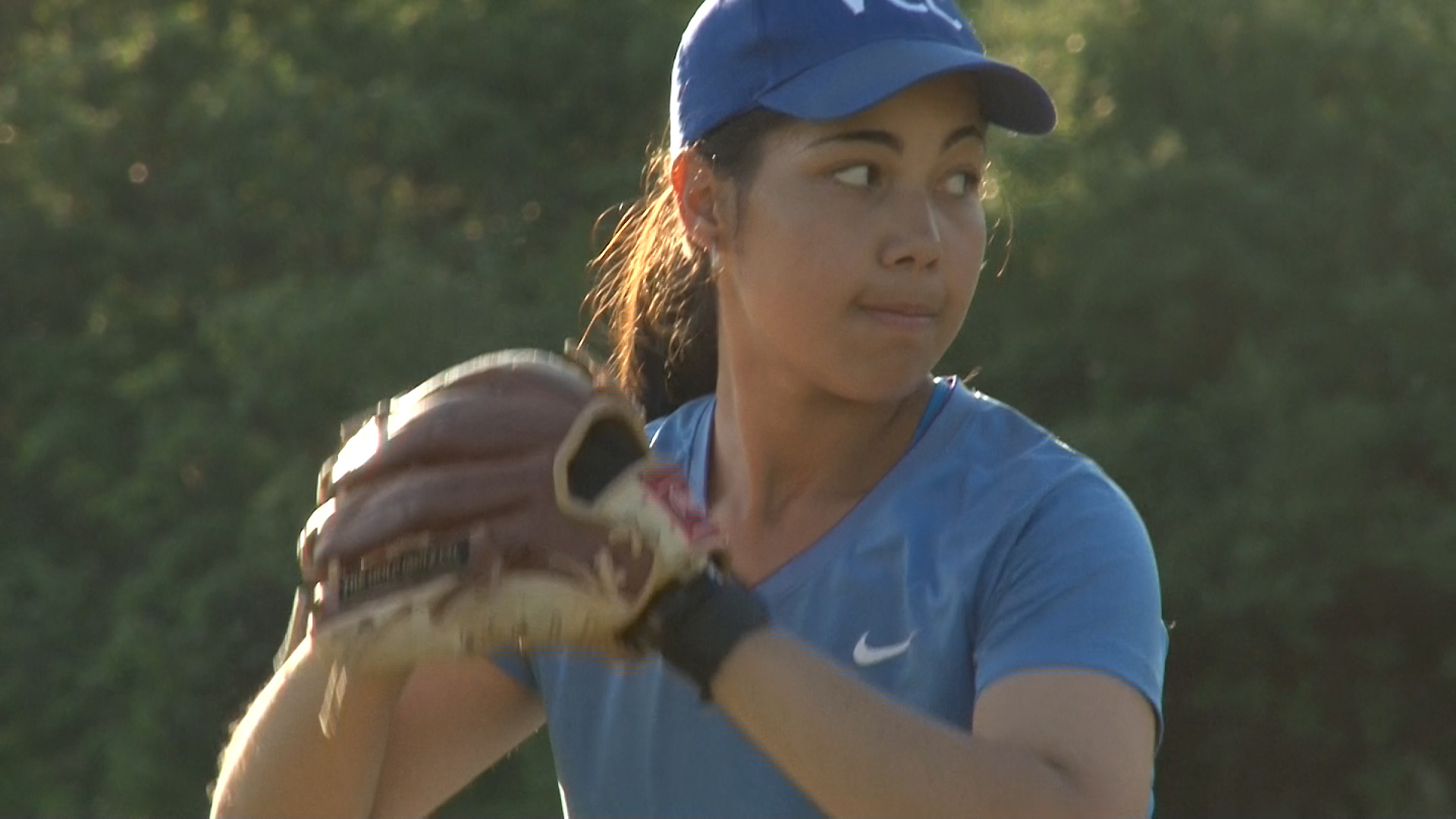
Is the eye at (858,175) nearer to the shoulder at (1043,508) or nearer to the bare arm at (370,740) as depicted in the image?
the shoulder at (1043,508)

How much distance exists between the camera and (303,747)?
83.8 inches

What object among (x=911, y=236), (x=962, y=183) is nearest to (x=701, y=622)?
(x=911, y=236)

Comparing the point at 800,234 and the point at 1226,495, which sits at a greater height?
the point at 800,234

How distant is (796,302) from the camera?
2072 mm

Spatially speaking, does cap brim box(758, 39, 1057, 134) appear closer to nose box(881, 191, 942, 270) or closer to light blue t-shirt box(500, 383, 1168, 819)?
nose box(881, 191, 942, 270)

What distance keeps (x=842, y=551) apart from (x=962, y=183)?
1.28ft

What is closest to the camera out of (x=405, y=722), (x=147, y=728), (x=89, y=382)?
(x=405, y=722)

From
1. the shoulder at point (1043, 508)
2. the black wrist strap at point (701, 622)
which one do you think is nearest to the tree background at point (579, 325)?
the shoulder at point (1043, 508)

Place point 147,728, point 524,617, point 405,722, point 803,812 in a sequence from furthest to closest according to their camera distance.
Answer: point 147,728
point 405,722
point 803,812
point 524,617

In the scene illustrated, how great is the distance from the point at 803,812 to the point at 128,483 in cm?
670

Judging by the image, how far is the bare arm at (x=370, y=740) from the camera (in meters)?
2.13

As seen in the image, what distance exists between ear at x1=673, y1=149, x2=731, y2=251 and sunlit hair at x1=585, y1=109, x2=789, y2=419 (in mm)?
37

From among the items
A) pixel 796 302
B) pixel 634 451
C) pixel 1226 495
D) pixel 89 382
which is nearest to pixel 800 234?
pixel 796 302

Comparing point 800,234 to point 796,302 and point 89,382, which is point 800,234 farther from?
point 89,382
